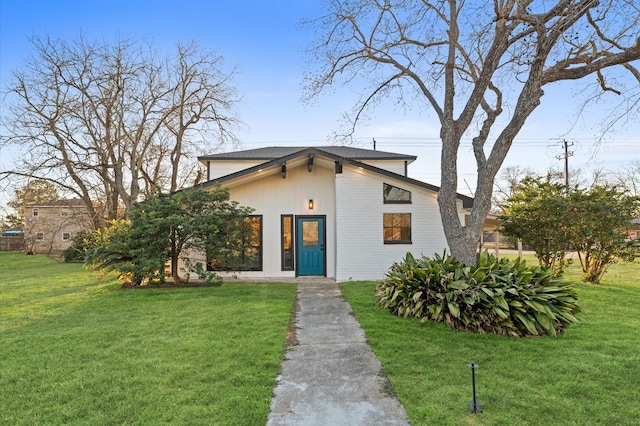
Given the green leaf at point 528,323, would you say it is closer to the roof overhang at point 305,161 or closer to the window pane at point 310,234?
the roof overhang at point 305,161

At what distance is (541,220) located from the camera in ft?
30.0

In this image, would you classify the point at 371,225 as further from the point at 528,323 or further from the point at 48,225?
the point at 48,225

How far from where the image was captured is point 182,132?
805 inches

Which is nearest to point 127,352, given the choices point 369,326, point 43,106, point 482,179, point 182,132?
point 369,326

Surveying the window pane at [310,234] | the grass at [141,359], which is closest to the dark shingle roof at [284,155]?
the window pane at [310,234]

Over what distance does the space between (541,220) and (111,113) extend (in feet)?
67.9

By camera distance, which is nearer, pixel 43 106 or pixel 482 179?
pixel 482 179

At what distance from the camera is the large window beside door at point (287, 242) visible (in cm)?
1055

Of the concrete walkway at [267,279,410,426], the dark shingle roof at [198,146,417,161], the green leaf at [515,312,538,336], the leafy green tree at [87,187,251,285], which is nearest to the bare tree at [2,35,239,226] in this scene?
the dark shingle roof at [198,146,417,161]

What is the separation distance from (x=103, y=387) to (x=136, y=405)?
59 cm

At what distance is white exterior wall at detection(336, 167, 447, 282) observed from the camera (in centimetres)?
982

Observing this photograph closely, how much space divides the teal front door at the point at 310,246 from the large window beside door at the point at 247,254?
1.21m

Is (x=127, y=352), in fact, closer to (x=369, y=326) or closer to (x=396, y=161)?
(x=369, y=326)

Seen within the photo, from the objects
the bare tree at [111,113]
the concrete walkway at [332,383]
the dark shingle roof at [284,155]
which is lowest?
the concrete walkway at [332,383]
